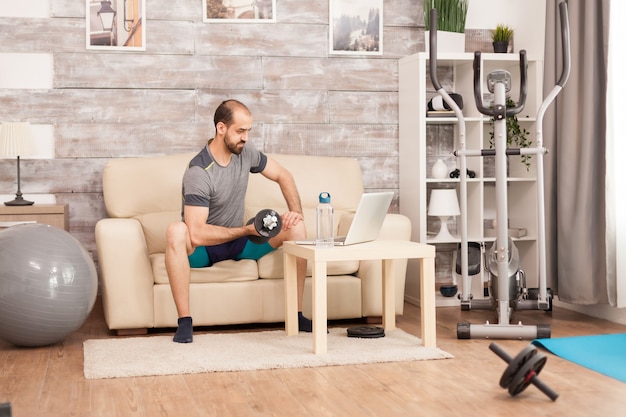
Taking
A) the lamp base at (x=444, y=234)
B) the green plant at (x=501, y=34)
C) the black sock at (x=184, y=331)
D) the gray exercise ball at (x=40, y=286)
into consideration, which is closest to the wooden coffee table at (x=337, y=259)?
the black sock at (x=184, y=331)

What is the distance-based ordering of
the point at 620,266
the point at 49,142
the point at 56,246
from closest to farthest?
the point at 56,246, the point at 620,266, the point at 49,142

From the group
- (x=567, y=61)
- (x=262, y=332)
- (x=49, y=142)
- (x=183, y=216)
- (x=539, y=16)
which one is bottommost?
(x=262, y=332)

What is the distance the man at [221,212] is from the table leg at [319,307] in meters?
0.56

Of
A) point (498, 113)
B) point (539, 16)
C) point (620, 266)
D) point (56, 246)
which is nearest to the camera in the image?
point (56, 246)

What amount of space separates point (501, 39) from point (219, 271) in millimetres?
2474

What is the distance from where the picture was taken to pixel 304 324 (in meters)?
4.16

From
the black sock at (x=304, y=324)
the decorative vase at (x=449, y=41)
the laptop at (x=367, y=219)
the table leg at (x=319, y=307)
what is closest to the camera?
the table leg at (x=319, y=307)

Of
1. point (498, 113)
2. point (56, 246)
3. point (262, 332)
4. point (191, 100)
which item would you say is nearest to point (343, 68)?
point (191, 100)

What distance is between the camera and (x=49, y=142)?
16.5 ft

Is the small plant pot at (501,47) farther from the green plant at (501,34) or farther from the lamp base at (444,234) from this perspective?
the lamp base at (444,234)

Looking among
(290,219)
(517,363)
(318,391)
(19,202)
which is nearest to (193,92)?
(19,202)

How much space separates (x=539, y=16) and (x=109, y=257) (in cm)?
309

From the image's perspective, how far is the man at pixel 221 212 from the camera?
398cm

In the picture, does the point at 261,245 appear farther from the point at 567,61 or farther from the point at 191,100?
the point at 567,61
